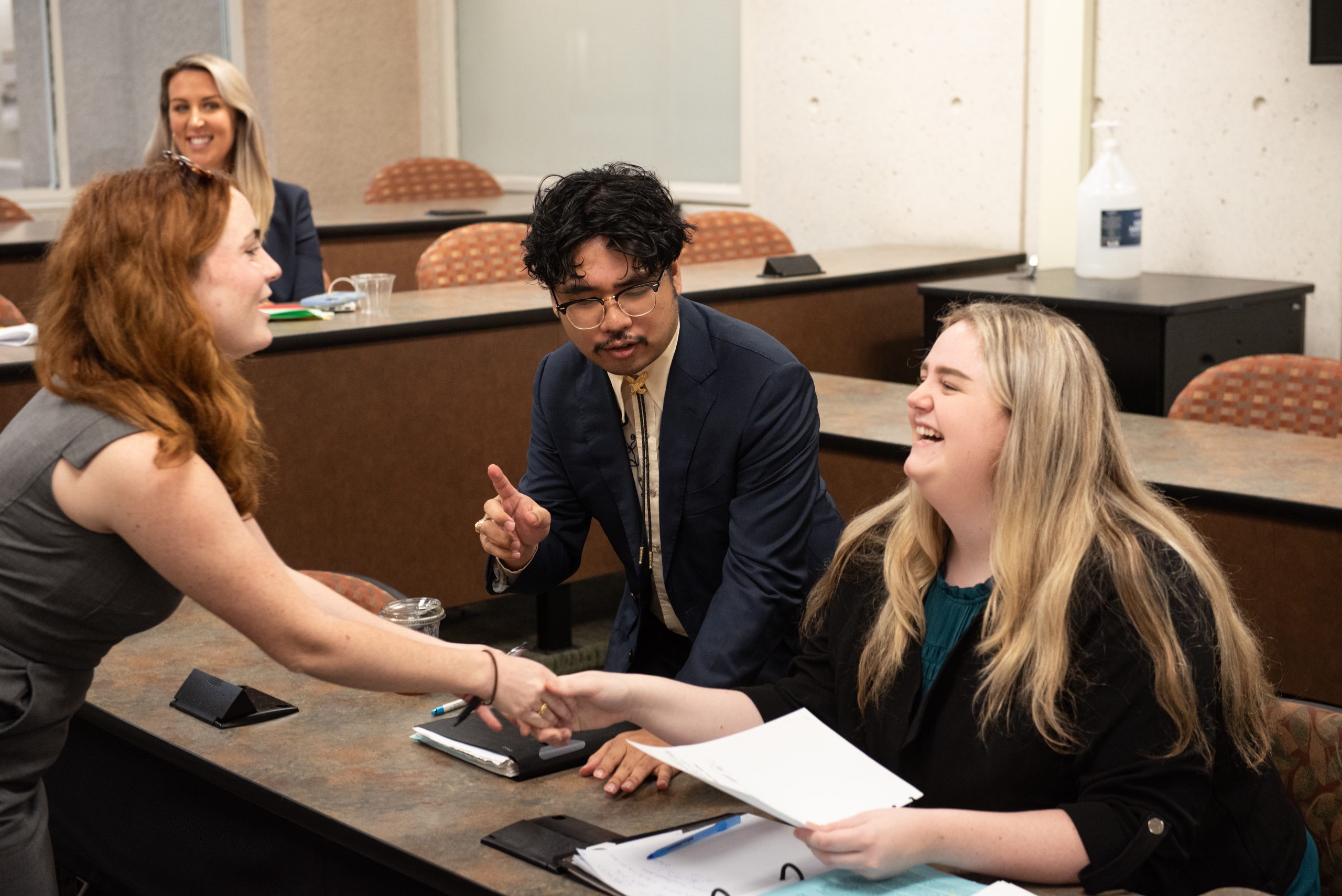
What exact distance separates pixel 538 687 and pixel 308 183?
5969 mm

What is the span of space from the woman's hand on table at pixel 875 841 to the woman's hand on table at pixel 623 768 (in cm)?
28

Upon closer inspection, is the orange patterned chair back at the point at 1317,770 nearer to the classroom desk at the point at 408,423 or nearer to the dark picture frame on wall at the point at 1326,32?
the classroom desk at the point at 408,423

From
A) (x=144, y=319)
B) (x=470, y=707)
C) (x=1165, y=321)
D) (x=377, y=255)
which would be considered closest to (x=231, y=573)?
(x=144, y=319)

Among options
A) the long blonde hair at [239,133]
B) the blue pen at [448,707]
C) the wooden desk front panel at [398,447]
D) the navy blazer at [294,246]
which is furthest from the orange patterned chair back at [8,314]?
the blue pen at [448,707]

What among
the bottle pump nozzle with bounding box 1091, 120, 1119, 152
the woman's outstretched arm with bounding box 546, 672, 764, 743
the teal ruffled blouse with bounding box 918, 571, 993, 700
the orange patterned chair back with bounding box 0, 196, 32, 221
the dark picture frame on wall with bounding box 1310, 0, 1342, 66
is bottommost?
the woman's outstretched arm with bounding box 546, 672, 764, 743

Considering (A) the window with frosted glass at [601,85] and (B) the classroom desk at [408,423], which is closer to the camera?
(B) the classroom desk at [408,423]

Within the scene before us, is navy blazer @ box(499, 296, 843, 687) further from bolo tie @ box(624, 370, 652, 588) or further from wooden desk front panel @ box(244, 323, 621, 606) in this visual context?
wooden desk front panel @ box(244, 323, 621, 606)

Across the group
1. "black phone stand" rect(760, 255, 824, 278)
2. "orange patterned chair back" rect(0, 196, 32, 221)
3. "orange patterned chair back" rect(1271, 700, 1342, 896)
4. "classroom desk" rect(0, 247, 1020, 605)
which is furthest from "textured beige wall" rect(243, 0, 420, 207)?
"orange patterned chair back" rect(1271, 700, 1342, 896)

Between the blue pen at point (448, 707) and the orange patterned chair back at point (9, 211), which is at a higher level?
the orange patterned chair back at point (9, 211)

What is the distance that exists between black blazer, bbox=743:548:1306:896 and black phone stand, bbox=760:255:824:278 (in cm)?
273

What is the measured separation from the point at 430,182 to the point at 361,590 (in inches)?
177

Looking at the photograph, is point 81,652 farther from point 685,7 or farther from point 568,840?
point 685,7

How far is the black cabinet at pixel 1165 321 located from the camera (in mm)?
3609

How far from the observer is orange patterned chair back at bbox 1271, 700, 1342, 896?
1433 mm
